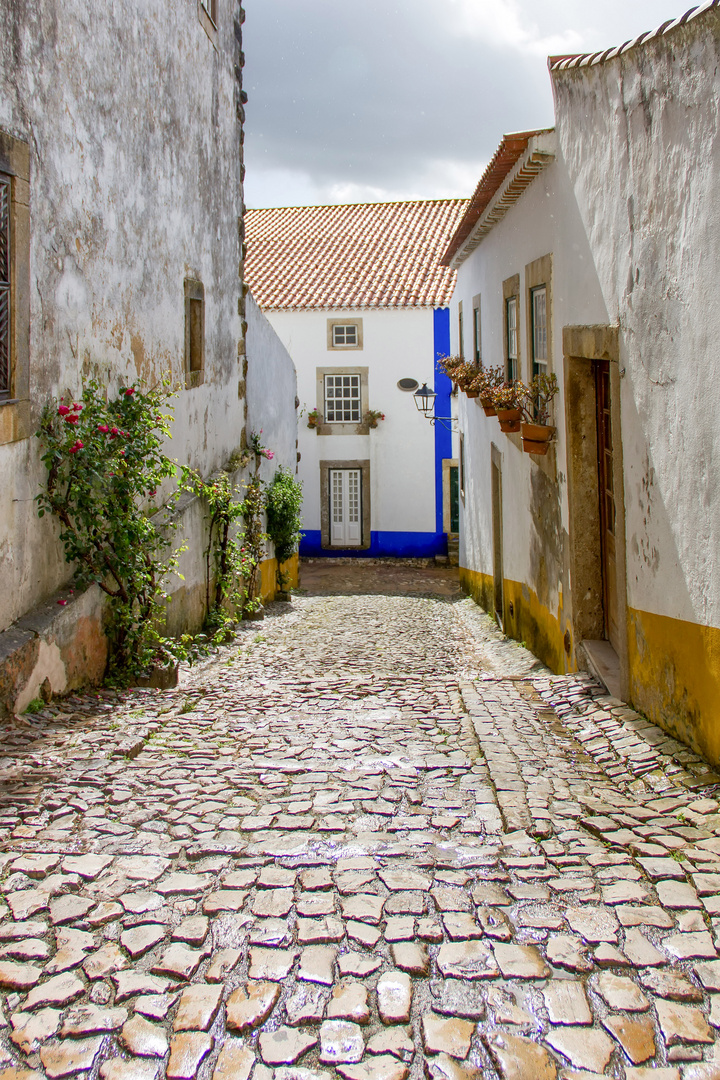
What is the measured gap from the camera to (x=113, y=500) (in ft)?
21.8

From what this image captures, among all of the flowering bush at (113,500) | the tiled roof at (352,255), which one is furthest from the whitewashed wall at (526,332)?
the tiled roof at (352,255)

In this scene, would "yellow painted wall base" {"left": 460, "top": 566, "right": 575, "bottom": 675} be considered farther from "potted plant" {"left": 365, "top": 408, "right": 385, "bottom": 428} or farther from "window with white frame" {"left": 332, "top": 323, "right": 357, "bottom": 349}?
"window with white frame" {"left": 332, "top": 323, "right": 357, "bottom": 349}

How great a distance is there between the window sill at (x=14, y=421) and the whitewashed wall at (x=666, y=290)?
371 cm

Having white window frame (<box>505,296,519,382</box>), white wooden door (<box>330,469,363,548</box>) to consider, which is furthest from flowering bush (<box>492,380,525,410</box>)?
white wooden door (<box>330,469,363,548</box>)

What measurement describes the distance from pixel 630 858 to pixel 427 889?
33.3 inches

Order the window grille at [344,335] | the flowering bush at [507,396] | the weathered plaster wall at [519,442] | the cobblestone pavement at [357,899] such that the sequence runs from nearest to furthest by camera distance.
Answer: the cobblestone pavement at [357,899], the weathered plaster wall at [519,442], the flowering bush at [507,396], the window grille at [344,335]

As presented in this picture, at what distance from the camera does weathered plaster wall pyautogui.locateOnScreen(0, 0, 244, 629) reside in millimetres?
5918

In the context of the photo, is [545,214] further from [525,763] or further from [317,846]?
[317,846]

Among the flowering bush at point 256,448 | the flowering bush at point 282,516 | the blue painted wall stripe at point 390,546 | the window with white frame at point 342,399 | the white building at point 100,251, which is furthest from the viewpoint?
the window with white frame at point 342,399

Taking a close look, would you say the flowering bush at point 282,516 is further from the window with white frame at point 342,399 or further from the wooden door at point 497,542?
the window with white frame at point 342,399

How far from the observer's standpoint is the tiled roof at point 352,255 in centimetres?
2286

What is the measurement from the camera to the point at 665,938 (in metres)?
3.03

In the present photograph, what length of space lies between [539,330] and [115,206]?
4054mm

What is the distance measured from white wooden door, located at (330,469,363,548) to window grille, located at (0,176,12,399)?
1862 centimetres
